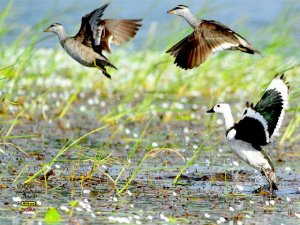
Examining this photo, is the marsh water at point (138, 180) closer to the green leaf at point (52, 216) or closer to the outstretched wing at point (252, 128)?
the green leaf at point (52, 216)

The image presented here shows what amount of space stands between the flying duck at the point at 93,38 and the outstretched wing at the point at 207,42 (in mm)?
638

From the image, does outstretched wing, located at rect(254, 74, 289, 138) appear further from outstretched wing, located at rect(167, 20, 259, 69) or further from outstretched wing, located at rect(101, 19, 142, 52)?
outstretched wing, located at rect(101, 19, 142, 52)

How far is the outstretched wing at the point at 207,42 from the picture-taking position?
8.74 meters

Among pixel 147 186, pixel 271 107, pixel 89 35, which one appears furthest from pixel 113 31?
pixel 271 107

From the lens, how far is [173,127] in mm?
12133

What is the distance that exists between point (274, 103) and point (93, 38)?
5.50 feet

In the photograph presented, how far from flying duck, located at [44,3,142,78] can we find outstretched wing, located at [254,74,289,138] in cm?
134

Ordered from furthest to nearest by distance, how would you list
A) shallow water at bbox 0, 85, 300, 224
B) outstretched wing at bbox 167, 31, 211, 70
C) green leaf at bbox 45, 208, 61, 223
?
outstretched wing at bbox 167, 31, 211, 70
shallow water at bbox 0, 85, 300, 224
green leaf at bbox 45, 208, 61, 223

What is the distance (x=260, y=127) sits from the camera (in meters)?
Answer: 8.57

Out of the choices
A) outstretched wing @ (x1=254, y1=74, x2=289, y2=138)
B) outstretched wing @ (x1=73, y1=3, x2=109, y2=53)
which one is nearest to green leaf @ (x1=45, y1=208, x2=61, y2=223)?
outstretched wing @ (x1=73, y1=3, x2=109, y2=53)

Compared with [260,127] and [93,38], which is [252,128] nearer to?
[260,127]

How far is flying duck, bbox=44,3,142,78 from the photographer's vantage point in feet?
28.2

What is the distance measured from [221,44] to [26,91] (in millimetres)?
5536

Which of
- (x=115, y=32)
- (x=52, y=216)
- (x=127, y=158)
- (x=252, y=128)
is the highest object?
(x=115, y=32)
